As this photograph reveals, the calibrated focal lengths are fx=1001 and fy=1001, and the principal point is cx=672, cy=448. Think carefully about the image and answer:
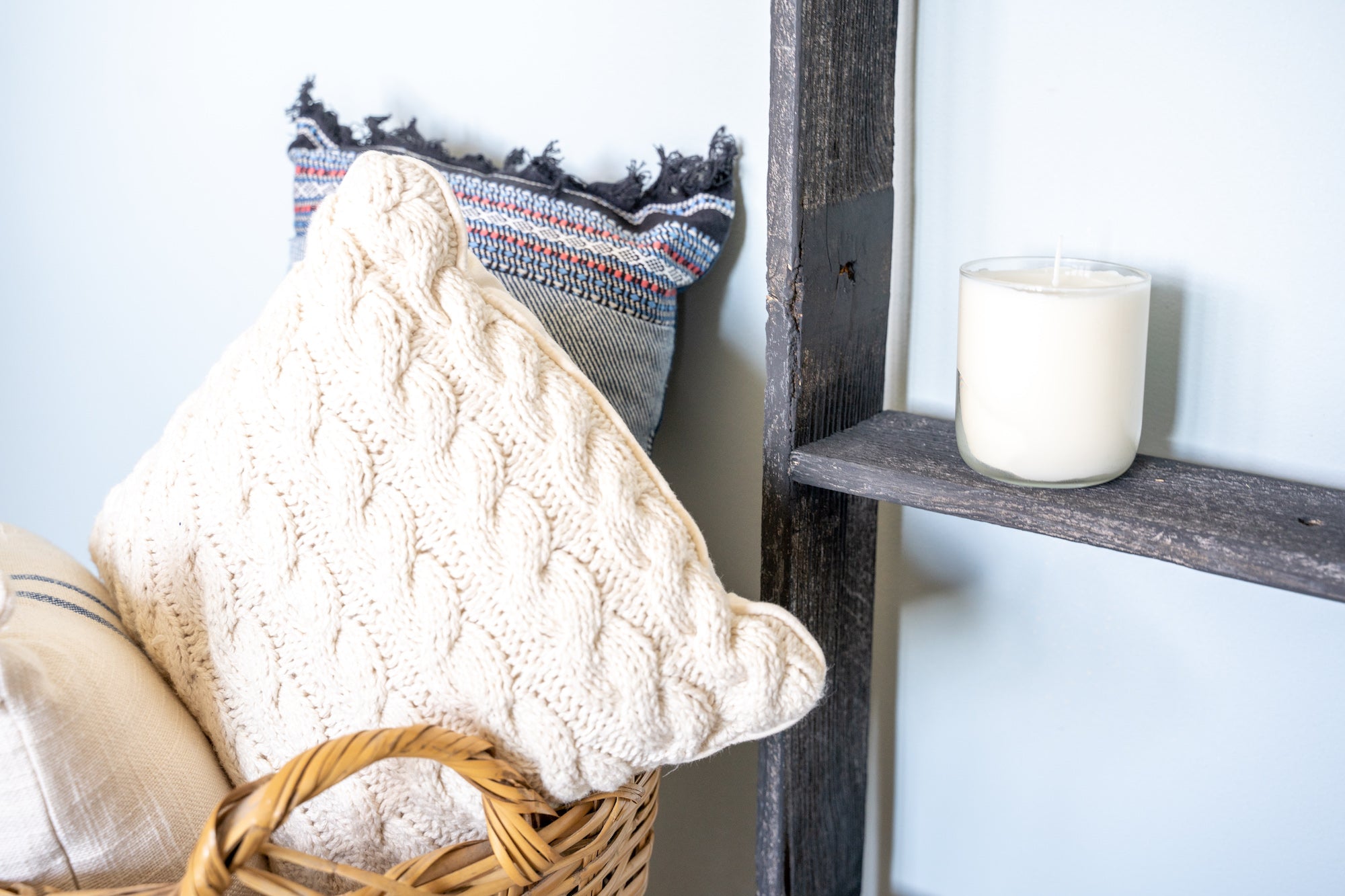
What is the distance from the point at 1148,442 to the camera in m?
0.66

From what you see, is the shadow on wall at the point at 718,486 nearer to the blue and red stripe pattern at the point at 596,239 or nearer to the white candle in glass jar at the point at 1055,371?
the blue and red stripe pattern at the point at 596,239

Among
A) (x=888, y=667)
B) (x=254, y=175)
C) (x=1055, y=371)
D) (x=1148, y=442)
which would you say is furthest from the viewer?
(x=254, y=175)

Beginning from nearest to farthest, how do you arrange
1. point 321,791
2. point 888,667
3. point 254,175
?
point 321,791 → point 888,667 → point 254,175

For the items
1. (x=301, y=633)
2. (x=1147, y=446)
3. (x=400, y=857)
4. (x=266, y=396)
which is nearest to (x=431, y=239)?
(x=266, y=396)

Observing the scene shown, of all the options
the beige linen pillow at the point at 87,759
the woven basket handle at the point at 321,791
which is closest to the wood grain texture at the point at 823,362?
the woven basket handle at the point at 321,791

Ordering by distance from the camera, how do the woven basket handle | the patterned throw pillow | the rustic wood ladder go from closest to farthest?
the woven basket handle
the rustic wood ladder
the patterned throw pillow

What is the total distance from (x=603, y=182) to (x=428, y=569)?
41cm

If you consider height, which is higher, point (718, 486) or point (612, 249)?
point (612, 249)

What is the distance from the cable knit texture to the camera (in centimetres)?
52

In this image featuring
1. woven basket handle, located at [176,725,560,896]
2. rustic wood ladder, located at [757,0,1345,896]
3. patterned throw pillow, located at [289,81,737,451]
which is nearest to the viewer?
woven basket handle, located at [176,725,560,896]

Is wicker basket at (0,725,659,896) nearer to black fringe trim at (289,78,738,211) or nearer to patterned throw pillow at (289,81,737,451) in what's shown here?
A: patterned throw pillow at (289,81,737,451)

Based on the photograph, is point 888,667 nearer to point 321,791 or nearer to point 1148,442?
point 1148,442

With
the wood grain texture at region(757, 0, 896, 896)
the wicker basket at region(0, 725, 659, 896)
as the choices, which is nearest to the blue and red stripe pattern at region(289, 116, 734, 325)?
the wood grain texture at region(757, 0, 896, 896)

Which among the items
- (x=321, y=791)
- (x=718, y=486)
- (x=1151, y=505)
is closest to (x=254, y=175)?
(x=718, y=486)
